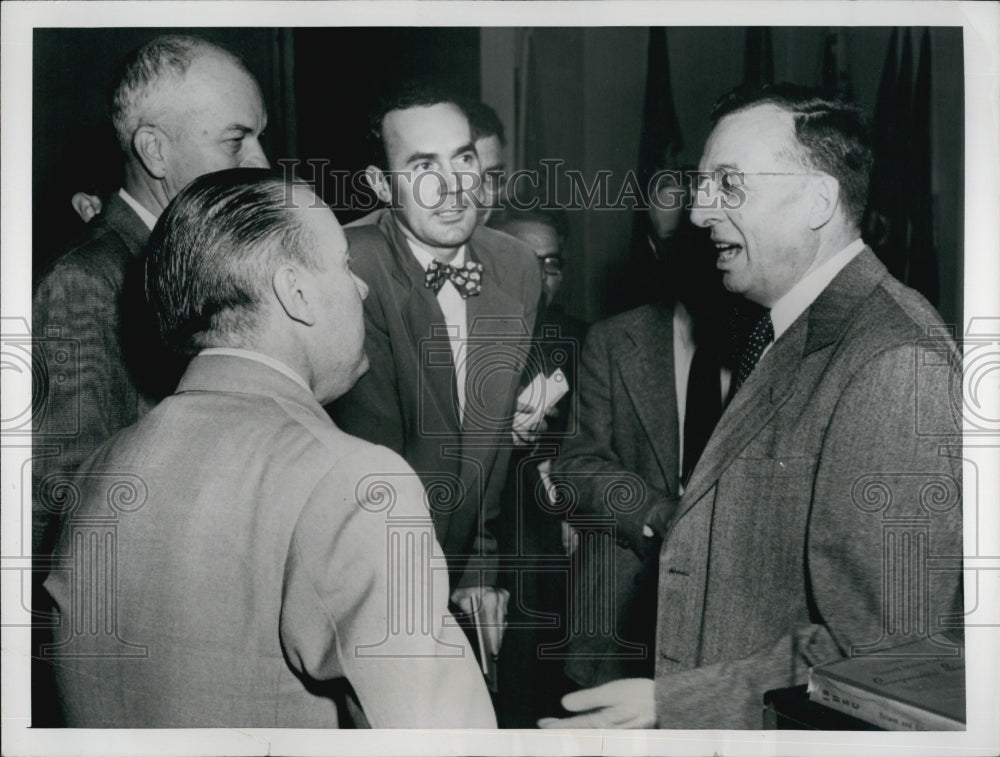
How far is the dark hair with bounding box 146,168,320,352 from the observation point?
261cm

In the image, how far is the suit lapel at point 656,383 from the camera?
2697 mm

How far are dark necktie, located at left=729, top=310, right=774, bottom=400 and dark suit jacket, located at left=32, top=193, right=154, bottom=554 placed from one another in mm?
1670

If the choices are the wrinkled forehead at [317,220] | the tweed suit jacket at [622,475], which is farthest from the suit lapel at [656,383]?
the wrinkled forehead at [317,220]

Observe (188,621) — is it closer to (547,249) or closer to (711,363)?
(547,249)

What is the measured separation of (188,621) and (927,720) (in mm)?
2032

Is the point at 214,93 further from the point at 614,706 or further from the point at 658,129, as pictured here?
the point at 614,706

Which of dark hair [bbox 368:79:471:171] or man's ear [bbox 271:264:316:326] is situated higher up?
dark hair [bbox 368:79:471:171]

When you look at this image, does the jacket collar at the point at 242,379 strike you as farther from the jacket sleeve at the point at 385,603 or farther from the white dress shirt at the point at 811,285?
the white dress shirt at the point at 811,285

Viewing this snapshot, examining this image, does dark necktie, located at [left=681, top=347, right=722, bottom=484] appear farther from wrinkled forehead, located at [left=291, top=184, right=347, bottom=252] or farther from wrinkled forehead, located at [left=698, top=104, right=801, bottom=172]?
wrinkled forehead, located at [left=291, top=184, right=347, bottom=252]

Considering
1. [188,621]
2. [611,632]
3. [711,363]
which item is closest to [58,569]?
[188,621]

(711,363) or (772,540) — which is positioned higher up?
(711,363)

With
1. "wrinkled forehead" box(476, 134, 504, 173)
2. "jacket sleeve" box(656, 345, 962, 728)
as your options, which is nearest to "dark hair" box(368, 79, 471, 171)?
"wrinkled forehead" box(476, 134, 504, 173)

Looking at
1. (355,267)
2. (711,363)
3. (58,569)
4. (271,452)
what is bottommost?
(58,569)

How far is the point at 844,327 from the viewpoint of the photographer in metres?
2.65
